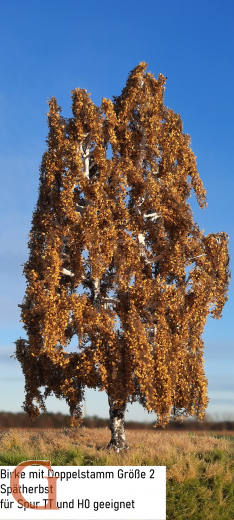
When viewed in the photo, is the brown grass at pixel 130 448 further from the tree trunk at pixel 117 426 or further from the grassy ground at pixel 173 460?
the tree trunk at pixel 117 426

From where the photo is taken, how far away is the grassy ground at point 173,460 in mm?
13609

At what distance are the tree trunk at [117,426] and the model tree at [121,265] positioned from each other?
0.13 ft

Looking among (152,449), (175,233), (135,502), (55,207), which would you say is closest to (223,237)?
(175,233)

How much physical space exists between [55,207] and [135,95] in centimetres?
553

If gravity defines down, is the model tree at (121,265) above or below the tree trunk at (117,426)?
above

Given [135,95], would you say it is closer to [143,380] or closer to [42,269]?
[42,269]

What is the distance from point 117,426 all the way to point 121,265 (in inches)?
225

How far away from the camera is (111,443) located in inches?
699

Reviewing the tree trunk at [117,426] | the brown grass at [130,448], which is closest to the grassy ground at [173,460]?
the brown grass at [130,448]

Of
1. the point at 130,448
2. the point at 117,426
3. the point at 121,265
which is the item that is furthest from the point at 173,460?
the point at 121,265

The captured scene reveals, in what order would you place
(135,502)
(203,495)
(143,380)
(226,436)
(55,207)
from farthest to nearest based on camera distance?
(226,436), (55,207), (143,380), (203,495), (135,502)

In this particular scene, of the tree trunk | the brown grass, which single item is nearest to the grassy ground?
the brown grass

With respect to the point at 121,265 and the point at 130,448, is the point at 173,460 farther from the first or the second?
the point at 121,265

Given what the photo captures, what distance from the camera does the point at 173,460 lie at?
15.5 metres
